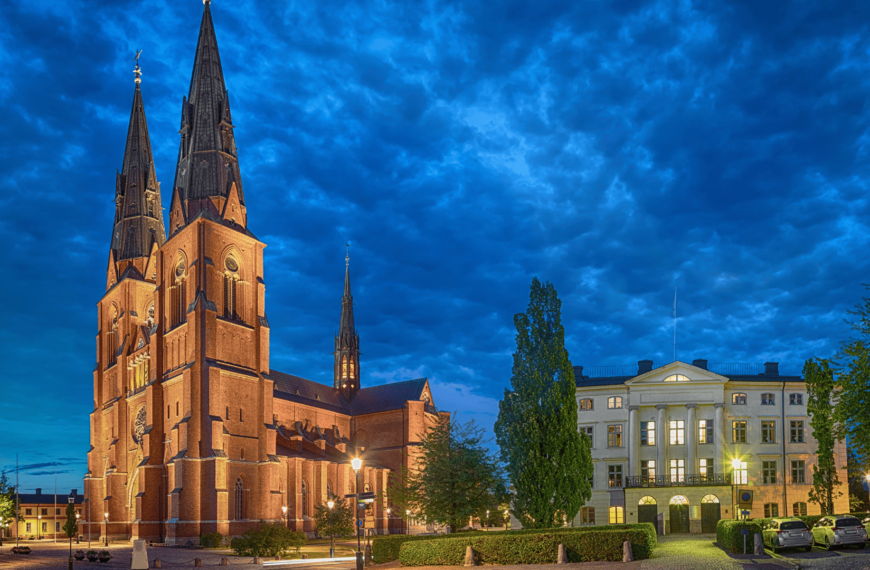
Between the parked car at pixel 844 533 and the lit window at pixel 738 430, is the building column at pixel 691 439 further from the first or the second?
the parked car at pixel 844 533

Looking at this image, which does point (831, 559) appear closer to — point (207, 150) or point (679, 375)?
point (679, 375)

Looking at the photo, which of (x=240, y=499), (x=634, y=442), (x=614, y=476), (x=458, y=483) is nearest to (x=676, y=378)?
(x=634, y=442)

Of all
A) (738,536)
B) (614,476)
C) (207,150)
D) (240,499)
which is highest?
(207,150)

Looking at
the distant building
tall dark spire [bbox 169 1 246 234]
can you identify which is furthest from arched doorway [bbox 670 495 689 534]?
the distant building

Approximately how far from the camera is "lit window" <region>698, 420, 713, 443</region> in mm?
50594

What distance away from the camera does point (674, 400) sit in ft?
167

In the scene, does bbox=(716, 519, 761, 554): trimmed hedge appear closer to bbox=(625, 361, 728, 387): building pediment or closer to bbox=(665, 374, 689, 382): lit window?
bbox=(625, 361, 728, 387): building pediment

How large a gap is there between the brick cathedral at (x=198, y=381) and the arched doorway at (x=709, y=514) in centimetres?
2254

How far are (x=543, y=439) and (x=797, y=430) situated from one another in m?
28.6

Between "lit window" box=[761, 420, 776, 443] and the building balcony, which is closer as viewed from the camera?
the building balcony

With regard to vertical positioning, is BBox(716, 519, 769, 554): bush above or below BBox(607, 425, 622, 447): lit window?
below

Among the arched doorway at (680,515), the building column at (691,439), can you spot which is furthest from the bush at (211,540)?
the building column at (691,439)

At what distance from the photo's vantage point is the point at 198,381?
59531 mm

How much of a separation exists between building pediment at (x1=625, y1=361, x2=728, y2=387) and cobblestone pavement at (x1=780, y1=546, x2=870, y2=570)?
847 inches
